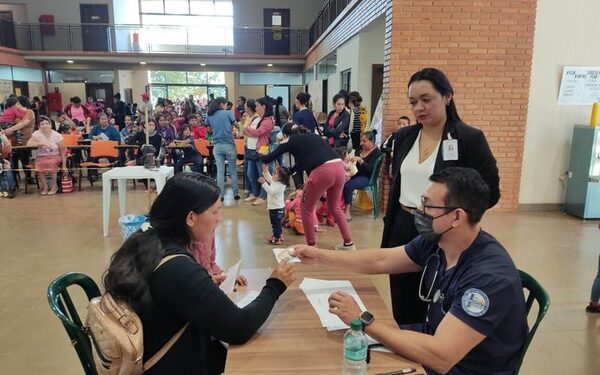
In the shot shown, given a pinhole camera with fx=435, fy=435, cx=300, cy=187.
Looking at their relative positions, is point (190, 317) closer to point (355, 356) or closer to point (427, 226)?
point (355, 356)

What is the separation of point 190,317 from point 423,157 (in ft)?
4.38

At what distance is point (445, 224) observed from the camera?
4.88ft

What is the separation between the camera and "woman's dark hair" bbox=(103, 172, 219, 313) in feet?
4.24

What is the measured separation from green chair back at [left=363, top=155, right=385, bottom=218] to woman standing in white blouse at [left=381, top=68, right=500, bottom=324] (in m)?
3.24

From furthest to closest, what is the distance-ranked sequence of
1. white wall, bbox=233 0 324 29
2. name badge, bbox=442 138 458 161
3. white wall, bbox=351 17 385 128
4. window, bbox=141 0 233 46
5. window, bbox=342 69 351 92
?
window, bbox=141 0 233 46, white wall, bbox=233 0 324 29, window, bbox=342 69 351 92, white wall, bbox=351 17 385 128, name badge, bbox=442 138 458 161

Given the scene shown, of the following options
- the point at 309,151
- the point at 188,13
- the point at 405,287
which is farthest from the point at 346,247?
the point at 188,13

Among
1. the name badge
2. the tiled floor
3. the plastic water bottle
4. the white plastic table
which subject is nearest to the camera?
the plastic water bottle

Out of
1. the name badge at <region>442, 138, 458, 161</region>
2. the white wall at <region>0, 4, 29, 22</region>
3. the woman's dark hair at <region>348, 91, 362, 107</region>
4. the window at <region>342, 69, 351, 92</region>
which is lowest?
the name badge at <region>442, 138, 458, 161</region>

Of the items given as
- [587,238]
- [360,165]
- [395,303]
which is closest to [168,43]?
[360,165]

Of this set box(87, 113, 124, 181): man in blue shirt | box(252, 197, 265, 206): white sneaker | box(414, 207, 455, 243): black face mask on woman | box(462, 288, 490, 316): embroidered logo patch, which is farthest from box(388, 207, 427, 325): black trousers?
box(87, 113, 124, 181): man in blue shirt

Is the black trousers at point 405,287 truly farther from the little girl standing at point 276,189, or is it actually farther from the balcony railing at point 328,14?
the balcony railing at point 328,14

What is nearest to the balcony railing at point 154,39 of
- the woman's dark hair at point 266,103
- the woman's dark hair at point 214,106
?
the woman's dark hair at point 214,106

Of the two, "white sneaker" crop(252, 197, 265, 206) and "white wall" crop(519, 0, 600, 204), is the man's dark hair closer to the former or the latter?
"white sneaker" crop(252, 197, 265, 206)

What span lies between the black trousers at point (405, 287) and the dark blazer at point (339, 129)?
14.0 ft
